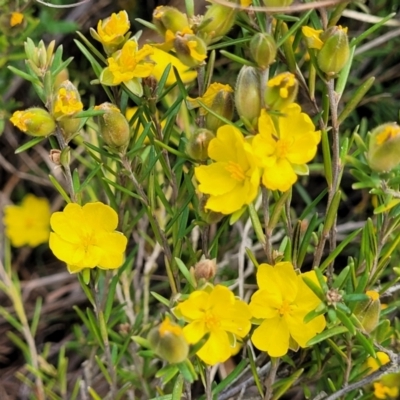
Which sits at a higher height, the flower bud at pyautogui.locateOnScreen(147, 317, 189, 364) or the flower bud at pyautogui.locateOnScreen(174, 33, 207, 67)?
the flower bud at pyautogui.locateOnScreen(174, 33, 207, 67)

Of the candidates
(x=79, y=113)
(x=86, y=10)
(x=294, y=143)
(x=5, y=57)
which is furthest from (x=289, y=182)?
(x=86, y=10)

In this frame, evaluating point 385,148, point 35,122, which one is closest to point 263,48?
point 385,148

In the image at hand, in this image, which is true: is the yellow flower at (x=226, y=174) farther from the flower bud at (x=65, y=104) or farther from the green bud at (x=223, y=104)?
the flower bud at (x=65, y=104)

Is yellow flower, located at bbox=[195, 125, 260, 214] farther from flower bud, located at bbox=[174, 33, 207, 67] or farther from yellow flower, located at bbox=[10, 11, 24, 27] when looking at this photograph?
yellow flower, located at bbox=[10, 11, 24, 27]

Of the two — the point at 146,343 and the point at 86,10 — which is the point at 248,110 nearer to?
the point at 146,343

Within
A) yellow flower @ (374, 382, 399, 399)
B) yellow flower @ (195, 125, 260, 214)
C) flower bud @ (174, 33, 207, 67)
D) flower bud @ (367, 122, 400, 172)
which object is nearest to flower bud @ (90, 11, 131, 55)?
flower bud @ (174, 33, 207, 67)

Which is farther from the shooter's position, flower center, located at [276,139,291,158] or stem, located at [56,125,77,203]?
stem, located at [56,125,77,203]
